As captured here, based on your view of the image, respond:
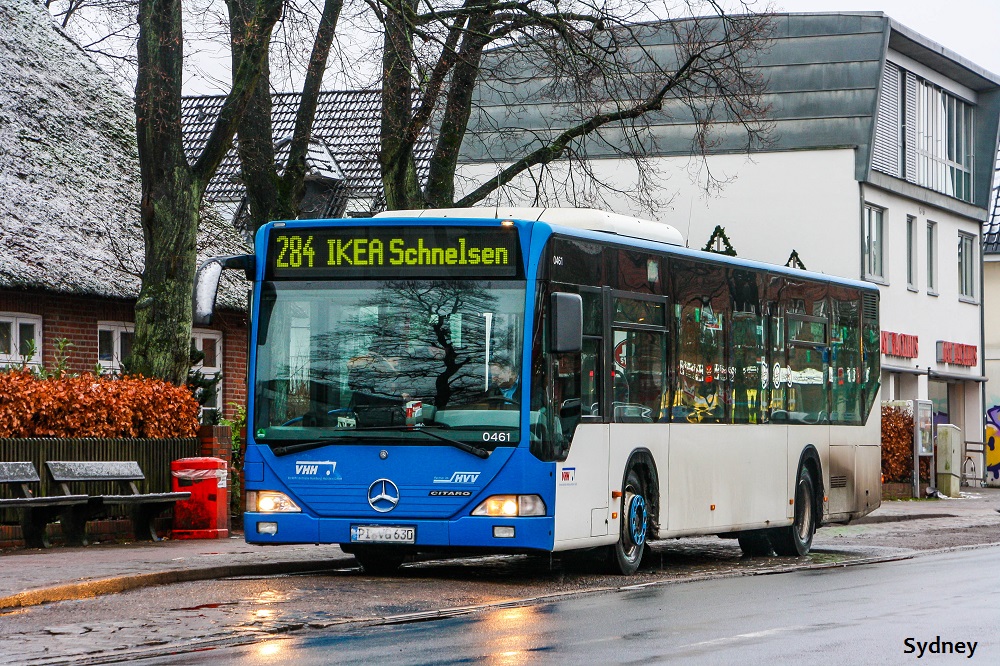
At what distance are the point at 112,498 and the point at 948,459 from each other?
22642 millimetres

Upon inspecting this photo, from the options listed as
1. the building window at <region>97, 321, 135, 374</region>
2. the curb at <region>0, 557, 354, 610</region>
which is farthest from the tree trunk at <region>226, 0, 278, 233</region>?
the curb at <region>0, 557, 354, 610</region>

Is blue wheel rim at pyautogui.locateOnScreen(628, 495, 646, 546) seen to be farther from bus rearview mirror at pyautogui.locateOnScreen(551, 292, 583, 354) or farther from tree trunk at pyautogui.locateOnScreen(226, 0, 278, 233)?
tree trunk at pyautogui.locateOnScreen(226, 0, 278, 233)

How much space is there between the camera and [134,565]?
49.5ft

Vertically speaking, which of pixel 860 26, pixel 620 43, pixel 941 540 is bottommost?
pixel 941 540

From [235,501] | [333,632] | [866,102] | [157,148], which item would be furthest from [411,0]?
[866,102]

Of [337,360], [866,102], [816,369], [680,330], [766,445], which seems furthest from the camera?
[866,102]

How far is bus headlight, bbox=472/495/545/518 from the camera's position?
13812mm

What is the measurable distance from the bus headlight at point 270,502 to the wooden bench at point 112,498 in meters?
3.93

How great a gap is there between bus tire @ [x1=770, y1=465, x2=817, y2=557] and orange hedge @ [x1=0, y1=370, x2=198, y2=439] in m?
7.23

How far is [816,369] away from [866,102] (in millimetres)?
20251

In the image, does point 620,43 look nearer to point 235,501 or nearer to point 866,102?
point 235,501

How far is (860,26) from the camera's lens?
3859 cm

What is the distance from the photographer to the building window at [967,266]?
147 feet

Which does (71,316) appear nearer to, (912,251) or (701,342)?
(701,342)
